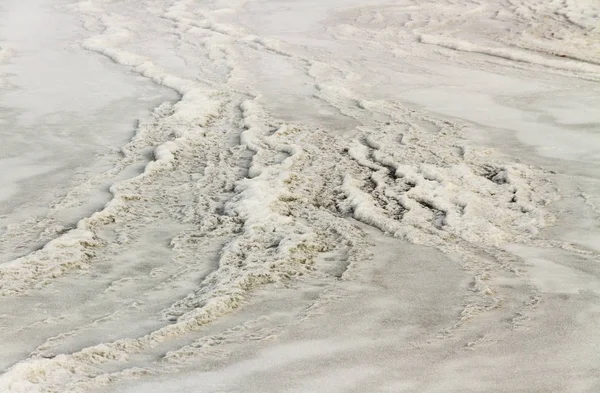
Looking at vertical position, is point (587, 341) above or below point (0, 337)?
above

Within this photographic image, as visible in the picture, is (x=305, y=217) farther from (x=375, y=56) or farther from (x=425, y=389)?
(x=375, y=56)

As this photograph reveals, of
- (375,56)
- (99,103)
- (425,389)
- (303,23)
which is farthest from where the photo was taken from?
(303,23)

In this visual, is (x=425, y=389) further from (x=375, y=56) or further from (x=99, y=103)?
(x=375, y=56)

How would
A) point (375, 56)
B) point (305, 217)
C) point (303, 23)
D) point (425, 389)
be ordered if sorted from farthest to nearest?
1. point (303, 23)
2. point (375, 56)
3. point (305, 217)
4. point (425, 389)

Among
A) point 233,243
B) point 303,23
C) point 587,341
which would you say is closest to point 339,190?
point 233,243

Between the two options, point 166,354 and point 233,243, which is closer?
point 166,354

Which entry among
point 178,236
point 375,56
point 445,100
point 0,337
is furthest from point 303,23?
point 0,337
